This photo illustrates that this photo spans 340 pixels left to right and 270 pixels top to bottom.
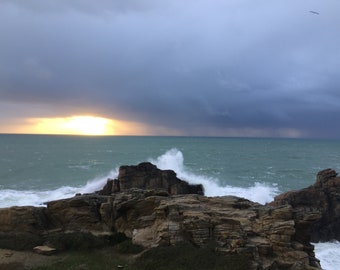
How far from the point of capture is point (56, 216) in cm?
2758

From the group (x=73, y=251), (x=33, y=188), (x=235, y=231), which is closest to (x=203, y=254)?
(x=235, y=231)

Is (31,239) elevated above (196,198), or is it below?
below

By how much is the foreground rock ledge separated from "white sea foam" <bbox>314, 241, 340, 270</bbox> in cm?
843

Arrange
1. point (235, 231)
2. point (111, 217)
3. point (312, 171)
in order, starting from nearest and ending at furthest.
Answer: point (235, 231)
point (111, 217)
point (312, 171)

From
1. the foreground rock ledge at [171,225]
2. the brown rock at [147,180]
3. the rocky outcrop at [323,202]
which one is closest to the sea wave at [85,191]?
the brown rock at [147,180]

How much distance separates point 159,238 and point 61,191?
159 ft

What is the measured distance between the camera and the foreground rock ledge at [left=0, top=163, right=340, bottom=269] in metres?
22.6

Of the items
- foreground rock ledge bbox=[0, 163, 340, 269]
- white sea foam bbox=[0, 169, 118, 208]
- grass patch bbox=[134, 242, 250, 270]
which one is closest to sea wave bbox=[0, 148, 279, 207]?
white sea foam bbox=[0, 169, 118, 208]

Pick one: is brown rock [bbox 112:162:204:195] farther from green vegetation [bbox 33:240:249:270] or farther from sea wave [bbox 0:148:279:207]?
green vegetation [bbox 33:240:249:270]

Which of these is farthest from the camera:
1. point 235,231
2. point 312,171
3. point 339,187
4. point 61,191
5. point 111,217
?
point 312,171

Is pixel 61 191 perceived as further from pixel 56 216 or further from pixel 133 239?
pixel 133 239

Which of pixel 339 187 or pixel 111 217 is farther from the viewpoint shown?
pixel 339 187

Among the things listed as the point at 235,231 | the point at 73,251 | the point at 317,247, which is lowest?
the point at 317,247

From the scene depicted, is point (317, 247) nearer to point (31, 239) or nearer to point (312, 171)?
point (31, 239)
